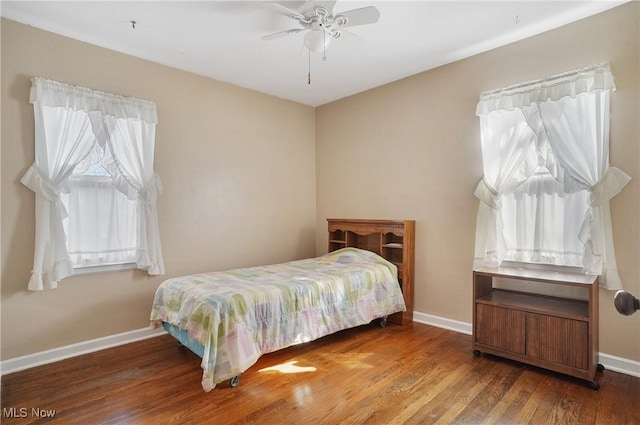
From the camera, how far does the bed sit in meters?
2.28

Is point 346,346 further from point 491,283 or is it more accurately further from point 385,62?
point 385,62

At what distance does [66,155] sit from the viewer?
9.25 ft

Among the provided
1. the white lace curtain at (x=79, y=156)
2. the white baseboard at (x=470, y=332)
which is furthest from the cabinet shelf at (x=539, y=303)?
the white lace curtain at (x=79, y=156)

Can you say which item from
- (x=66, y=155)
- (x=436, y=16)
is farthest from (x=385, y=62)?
(x=66, y=155)

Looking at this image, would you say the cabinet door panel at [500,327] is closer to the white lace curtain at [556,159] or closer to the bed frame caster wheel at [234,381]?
the white lace curtain at [556,159]

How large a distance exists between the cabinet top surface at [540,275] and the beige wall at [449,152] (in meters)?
0.26

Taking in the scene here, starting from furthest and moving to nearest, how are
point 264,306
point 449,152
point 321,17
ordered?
point 449,152 → point 264,306 → point 321,17

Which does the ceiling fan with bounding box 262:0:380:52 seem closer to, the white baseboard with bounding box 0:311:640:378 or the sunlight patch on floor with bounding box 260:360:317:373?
the sunlight patch on floor with bounding box 260:360:317:373

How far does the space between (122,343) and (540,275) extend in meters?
3.67

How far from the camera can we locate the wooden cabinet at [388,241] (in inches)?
146

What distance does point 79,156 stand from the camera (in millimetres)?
2871

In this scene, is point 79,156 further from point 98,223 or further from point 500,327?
point 500,327

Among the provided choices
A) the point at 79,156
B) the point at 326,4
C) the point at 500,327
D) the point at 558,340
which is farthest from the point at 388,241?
the point at 79,156

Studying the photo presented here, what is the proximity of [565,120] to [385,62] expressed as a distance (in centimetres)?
172
